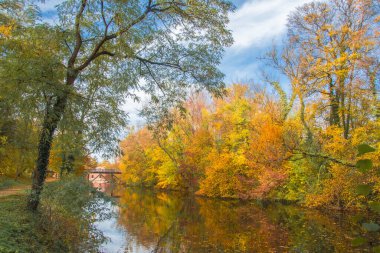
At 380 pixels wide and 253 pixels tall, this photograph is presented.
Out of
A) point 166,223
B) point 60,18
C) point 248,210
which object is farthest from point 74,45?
point 248,210

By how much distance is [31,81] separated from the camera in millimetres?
6566

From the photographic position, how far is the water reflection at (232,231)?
37.5 feet

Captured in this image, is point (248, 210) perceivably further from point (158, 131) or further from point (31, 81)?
point (31, 81)

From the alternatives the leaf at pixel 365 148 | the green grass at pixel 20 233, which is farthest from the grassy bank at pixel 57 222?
the leaf at pixel 365 148

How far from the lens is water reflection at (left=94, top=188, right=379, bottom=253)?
37.5ft

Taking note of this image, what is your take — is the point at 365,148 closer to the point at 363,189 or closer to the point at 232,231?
the point at 363,189

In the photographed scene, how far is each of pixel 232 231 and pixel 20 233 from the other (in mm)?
9777

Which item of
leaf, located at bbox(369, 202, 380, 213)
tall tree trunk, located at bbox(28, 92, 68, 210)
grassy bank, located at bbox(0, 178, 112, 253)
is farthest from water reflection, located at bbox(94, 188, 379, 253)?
leaf, located at bbox(369, 202, 380, 213)

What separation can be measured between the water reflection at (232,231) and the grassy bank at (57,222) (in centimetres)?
133

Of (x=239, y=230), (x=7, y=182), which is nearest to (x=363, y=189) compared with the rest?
(x=239, y=230)

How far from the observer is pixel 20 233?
702 centimetres

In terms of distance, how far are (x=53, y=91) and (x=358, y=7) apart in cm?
2033

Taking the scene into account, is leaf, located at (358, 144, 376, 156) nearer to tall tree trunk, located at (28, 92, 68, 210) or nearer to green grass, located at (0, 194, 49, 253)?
green grass, located at (0, 194, 49, 253)

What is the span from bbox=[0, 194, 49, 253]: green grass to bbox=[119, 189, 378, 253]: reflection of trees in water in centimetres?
460
